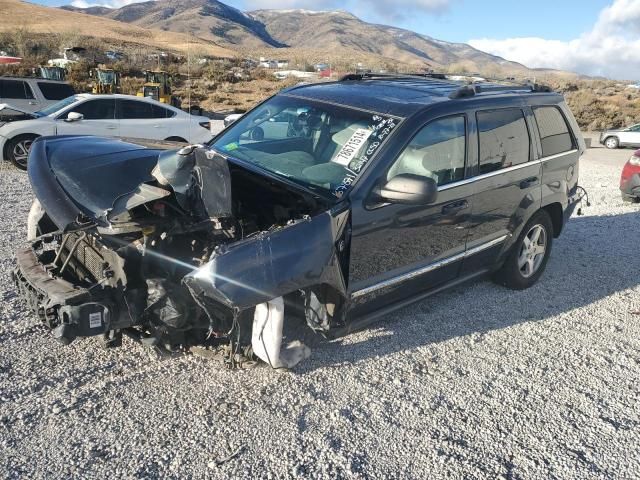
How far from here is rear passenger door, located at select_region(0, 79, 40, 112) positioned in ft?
41.6

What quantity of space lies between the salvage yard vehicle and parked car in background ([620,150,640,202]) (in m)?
5.39

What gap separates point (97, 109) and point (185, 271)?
29.3 feet

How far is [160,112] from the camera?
11.4 meters

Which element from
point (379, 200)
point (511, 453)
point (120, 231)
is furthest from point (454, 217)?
point (120, 231)

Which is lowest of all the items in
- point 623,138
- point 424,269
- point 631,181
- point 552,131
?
point 623,138

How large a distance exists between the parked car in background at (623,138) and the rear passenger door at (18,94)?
21.1 meters

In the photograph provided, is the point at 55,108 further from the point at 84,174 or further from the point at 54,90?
the point at 84,174

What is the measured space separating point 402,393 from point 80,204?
92.1 inches

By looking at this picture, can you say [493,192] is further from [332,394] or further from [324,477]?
[324,477]

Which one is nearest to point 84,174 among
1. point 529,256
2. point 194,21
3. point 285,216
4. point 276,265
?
point 285,216

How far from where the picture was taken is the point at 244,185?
3766 millimetres

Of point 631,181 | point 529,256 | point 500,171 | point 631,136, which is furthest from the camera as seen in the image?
point 631,136

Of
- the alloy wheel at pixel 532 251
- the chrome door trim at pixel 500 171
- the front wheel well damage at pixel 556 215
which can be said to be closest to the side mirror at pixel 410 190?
the chrome door trim at pixel 500 171

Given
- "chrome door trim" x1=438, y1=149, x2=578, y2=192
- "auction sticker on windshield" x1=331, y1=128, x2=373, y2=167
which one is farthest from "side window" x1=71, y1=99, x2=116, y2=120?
"chrome door trim" x1=438, y1=149, x2=578, y2=192
